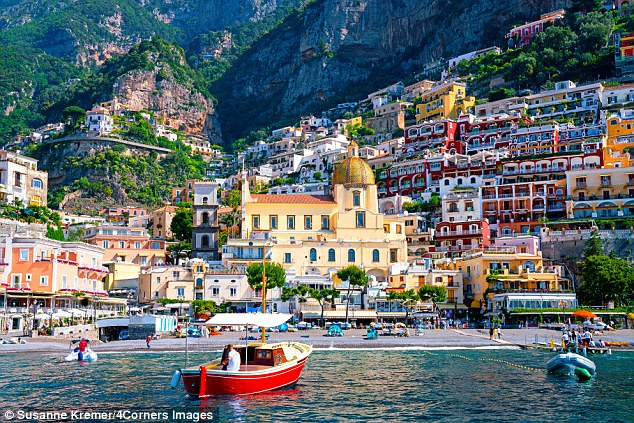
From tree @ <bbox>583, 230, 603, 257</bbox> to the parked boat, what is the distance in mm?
43267

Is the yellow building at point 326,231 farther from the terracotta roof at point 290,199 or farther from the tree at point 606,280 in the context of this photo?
the tree at point 606,280

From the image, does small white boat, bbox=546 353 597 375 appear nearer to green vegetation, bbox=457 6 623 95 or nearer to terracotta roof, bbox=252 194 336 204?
terracotta roof, bbox=252 194 336 204

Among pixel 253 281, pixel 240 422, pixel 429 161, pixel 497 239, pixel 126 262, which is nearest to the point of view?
pixel 240 422

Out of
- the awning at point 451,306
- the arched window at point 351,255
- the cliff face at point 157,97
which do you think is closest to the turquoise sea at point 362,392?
the awning at point 451,306

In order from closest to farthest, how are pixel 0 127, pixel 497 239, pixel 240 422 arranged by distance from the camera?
pixel 240 422
pixel 497 239
pixel 0 127

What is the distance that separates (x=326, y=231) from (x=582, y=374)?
184ft

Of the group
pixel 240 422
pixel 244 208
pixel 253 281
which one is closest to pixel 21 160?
pixel 244 208

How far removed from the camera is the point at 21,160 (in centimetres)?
12288

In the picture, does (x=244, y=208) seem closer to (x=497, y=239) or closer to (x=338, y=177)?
(x=338, y=177)

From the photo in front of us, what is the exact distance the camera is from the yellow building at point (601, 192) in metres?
93.2

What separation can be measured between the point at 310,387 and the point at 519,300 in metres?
44.6

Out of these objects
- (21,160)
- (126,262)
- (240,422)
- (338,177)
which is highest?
(21,160)

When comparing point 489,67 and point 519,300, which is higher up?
point 489,67

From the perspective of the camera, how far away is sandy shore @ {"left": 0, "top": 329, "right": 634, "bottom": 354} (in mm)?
59438
